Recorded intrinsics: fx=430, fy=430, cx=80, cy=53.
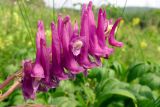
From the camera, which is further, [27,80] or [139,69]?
[139,69]

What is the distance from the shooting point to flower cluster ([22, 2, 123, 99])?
3.58 feet

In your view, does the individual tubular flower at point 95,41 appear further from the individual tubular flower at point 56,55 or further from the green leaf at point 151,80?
the green leaf at point 151,80

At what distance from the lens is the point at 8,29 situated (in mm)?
5359

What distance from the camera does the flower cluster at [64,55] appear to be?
3.58 feet

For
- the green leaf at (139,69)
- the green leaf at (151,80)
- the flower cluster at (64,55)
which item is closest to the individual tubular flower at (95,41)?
the flower cluster at (64,55)

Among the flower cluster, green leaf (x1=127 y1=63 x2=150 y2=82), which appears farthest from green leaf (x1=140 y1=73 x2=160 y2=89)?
the flower cluster

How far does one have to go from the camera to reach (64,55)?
1117 mm

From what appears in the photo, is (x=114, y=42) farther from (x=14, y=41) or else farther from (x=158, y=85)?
(x=14, y=41)

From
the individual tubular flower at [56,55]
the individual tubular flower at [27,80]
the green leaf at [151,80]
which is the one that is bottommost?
the green leaf at [151,80]

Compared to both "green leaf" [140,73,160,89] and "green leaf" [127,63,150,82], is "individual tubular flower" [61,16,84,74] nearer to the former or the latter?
"green leaf" [140,73,160,89]

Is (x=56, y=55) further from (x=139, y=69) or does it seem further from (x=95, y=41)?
(x=139, y=69)

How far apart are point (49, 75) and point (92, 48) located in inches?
5.2

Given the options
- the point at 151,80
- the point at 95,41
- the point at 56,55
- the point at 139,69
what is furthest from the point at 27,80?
the point at 139,69

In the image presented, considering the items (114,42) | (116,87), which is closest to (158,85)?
(116,87)
